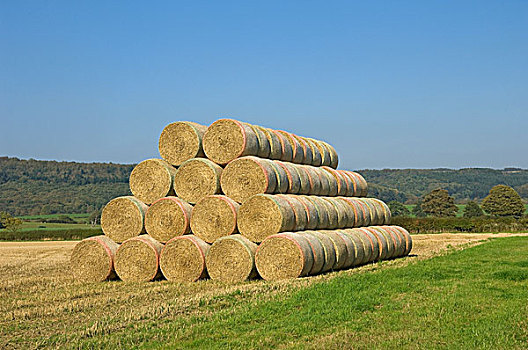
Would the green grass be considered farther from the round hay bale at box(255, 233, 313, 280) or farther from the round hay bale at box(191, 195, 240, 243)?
the round hay bale at box(191, 195, 240, 243)

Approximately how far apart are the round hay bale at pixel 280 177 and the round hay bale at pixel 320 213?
0.60 m

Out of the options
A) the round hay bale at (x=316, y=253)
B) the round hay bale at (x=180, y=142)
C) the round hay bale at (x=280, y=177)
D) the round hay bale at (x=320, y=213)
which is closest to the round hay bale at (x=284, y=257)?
the round hay bale at (x=316, y=253)

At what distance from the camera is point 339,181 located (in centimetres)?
1742

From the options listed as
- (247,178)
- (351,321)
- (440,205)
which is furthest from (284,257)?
(440,205)

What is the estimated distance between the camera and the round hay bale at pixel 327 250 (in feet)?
44.1

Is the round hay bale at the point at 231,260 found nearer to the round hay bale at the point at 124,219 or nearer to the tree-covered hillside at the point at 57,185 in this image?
the round hay bale at the point at 124,219

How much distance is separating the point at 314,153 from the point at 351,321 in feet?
32.8

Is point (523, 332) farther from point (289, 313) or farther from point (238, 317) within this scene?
point (238, 317)

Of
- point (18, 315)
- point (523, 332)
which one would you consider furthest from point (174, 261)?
point (523, 332)

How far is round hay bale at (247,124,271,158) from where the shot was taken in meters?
14.6

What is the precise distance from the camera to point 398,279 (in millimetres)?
11844

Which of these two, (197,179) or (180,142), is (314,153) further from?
(197,179)

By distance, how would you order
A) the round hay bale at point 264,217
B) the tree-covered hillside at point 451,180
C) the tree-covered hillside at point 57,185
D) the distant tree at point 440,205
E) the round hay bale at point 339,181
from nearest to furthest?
the round hay bale at point 264,217 < the round hay bale at point 339,181 < the distant tree at point 440,205 < the tree-covered hillside at point 57,185 < the tree-covered hillside at point 451,180

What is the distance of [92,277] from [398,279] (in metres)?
7.11
